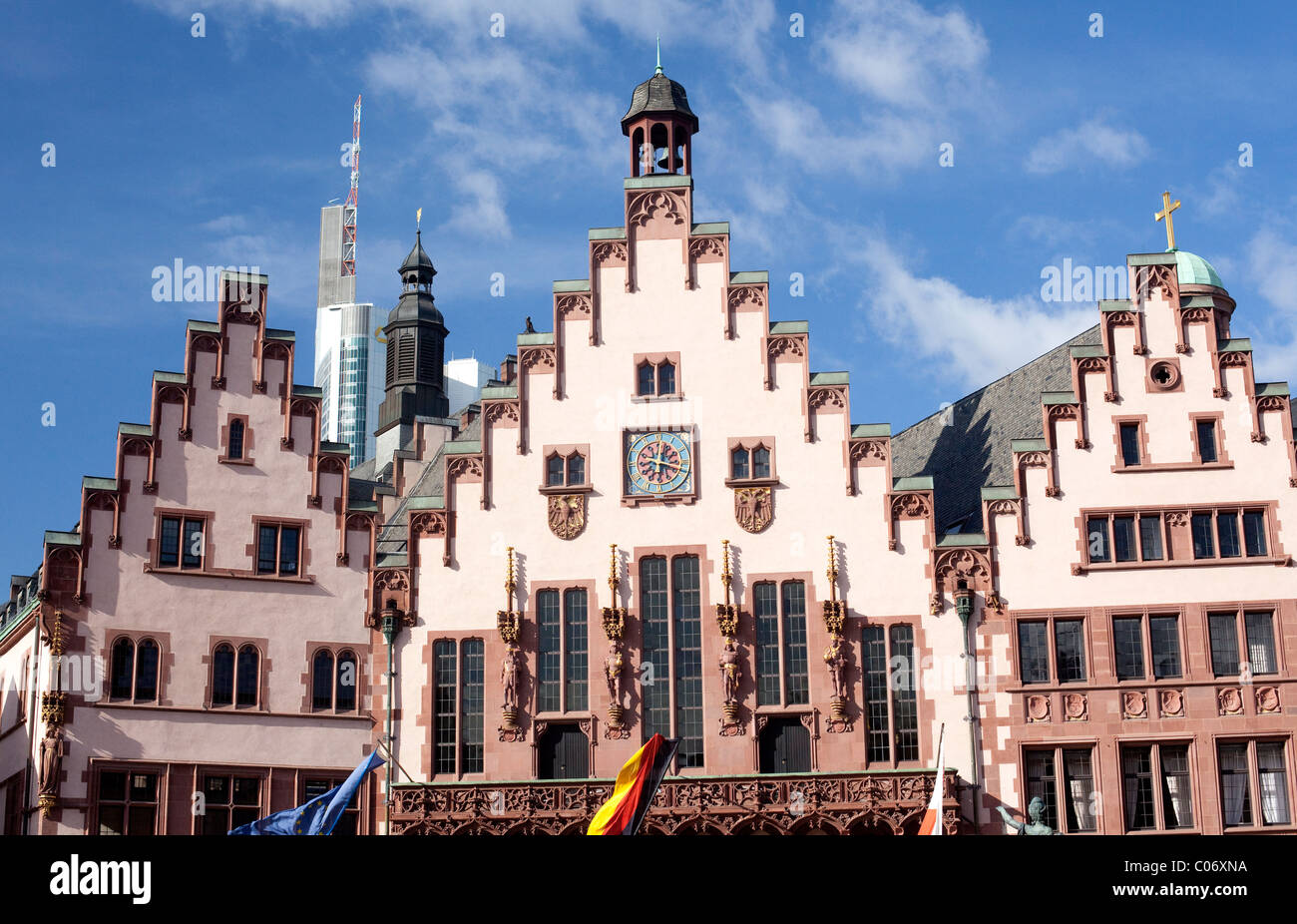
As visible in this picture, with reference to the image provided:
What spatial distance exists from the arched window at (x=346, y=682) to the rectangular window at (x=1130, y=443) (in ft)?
74.7

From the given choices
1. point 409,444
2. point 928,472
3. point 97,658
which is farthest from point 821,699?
point 409,444

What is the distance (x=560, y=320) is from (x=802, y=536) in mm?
9741

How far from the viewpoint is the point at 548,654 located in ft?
169

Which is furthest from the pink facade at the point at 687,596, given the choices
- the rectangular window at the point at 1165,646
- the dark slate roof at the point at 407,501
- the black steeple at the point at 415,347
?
the black steeple at the point at 415,347

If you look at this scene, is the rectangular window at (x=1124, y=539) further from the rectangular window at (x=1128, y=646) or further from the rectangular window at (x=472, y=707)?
the rectangular window at (x=472, y=707)

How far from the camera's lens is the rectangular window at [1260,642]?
50156 millimetres

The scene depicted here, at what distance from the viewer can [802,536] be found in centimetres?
5178

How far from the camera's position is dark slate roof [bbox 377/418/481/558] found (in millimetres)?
54500

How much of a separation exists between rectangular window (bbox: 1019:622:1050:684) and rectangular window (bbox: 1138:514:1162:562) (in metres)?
3.62

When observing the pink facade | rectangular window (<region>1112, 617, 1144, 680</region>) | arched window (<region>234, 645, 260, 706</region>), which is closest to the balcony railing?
the pink facade
